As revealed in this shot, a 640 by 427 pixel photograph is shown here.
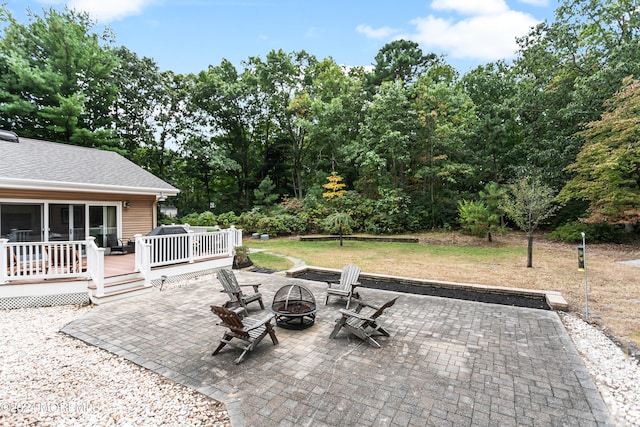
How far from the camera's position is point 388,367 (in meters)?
3.70

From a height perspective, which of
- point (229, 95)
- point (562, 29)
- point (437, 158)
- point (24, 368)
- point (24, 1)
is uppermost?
point (24, 1)

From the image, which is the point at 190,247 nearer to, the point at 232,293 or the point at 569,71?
the point at 232,293

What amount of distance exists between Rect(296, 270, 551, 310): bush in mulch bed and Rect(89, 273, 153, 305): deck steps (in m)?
A: 4.48

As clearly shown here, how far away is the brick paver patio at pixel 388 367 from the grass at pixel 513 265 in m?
1.84

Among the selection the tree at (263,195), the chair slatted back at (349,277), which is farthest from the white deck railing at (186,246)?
the tree at (263,195)

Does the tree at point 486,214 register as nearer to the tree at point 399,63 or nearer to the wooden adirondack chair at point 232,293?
the tree at point 399,63

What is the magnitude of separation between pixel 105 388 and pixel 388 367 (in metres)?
3.43

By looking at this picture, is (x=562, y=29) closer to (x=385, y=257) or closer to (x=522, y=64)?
(x=522, y=64)

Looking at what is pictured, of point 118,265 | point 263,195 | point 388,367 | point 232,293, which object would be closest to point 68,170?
point 118,265

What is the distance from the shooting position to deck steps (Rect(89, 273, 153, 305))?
648 centimetres

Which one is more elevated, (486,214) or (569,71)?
(569,71)

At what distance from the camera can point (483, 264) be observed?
1058 centimetres

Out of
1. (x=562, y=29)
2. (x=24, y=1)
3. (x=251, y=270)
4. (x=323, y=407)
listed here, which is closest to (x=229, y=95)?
(x=24, y=1)

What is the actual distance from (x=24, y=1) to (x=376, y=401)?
2783 cm
